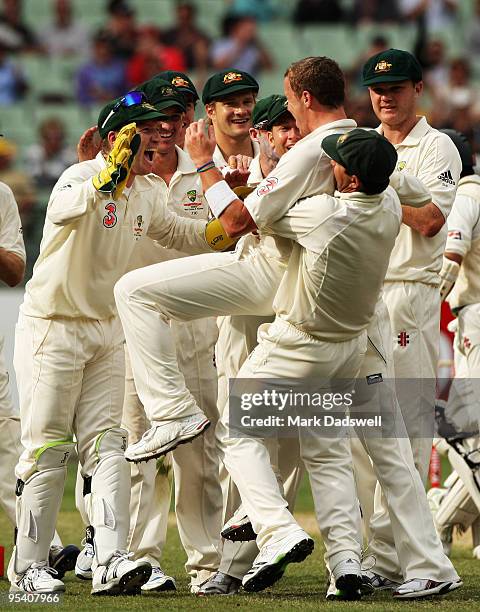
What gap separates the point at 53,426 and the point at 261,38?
1315 centimetres

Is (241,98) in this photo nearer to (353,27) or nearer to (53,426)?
(53,426)

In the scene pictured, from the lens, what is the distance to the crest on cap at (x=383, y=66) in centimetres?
685

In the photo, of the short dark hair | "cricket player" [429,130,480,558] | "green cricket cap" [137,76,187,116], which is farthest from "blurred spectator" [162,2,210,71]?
the short dark hair

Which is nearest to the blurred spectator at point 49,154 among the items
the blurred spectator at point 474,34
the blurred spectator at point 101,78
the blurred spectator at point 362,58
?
the blurred spectator at point 101,78

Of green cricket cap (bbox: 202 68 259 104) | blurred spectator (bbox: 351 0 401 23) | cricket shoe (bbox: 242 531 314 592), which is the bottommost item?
cricket shoe (bbox: 242 531 314 592)

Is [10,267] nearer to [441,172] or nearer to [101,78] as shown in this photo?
[441,172]

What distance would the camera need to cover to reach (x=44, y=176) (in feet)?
49.8

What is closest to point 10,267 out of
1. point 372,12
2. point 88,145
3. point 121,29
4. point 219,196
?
point 88,145

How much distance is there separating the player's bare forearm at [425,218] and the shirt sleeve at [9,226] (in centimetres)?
209

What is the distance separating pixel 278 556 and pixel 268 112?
225 cm

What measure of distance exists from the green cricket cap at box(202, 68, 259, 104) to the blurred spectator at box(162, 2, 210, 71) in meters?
10.7

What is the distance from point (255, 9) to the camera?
1877 centimetres

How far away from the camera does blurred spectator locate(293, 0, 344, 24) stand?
18.8 metres

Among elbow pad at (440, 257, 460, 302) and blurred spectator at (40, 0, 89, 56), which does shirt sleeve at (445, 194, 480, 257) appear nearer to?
elbow pad at (440, 257, 460, 302)
